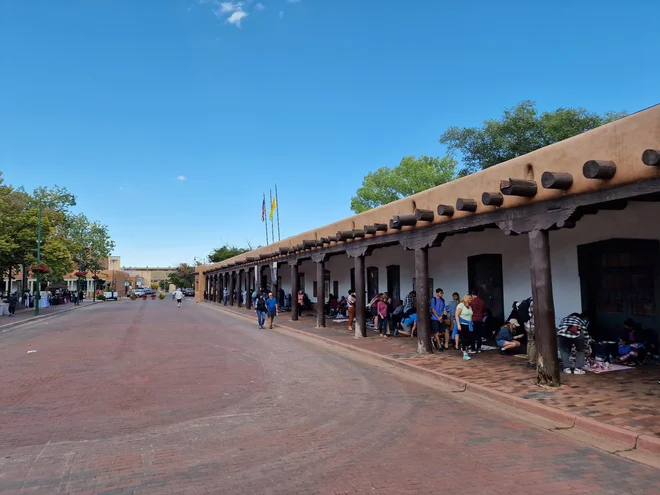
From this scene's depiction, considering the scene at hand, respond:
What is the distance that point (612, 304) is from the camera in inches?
417

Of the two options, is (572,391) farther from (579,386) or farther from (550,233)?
(550,233)

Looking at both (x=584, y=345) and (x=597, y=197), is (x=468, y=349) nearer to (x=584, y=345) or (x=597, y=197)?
(x=584, y=345)

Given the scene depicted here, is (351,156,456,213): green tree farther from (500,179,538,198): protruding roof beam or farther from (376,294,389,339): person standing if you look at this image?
(500,179,538,198): protruding roof beam

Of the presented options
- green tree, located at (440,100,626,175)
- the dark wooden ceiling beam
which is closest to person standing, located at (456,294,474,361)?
the dark wooden ceiling beam

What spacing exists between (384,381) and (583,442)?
4.10 meters

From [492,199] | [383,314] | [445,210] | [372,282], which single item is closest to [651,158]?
[492,199]

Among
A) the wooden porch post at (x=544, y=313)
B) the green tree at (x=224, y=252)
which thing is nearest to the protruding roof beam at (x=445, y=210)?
the wooden porch post at (x=544, y=313)

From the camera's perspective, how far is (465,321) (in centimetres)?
1159

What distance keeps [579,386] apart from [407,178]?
141 feet

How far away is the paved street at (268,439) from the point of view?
436cm

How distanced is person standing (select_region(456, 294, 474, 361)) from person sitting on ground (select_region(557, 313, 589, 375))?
2.52 meters

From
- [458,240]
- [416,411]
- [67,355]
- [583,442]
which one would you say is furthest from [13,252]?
[583,442]

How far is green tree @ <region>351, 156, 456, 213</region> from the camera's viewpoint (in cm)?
4825

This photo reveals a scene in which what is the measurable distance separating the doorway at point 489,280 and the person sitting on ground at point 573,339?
15.1ft
